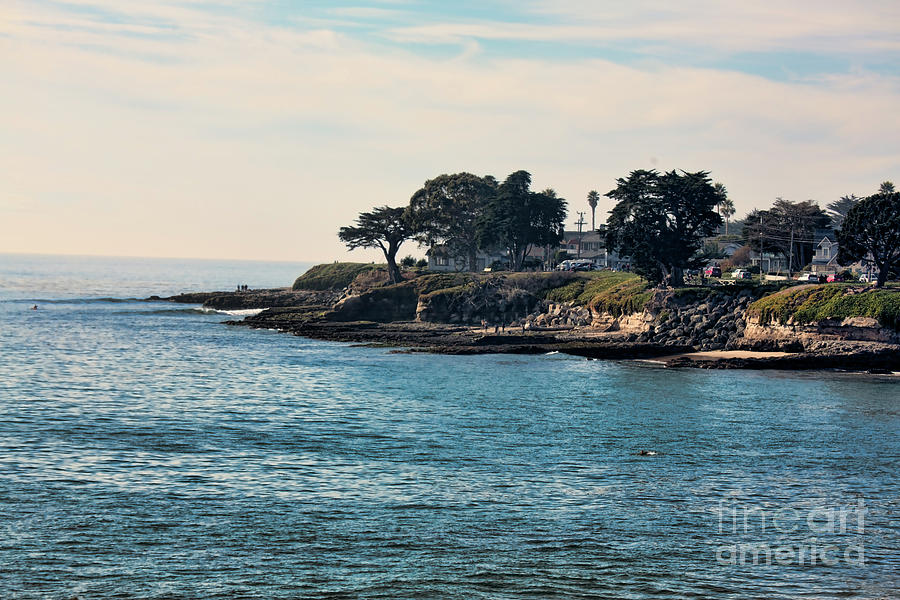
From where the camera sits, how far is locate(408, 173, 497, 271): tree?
134 m

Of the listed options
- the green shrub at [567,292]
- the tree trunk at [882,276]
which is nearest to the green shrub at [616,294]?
the green shrub at [567,292]

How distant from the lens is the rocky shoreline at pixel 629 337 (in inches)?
2562

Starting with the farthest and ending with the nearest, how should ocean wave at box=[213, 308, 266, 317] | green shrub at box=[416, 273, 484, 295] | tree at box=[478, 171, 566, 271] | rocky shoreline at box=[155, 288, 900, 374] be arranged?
1. ocean wave at box=[213, 308, 266, 317]
2. tree at box=[478, 171, 566, 271]
3. green shrub at box=[416, 273, 484, 295]
4. rocky shoreline at box=[155, 288, 900, 374]

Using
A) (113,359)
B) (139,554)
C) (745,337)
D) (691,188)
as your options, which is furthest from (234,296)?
(139,554)

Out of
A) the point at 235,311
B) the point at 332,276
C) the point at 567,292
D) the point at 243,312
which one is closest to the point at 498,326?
the point at 567,292

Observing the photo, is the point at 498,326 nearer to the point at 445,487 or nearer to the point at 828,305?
the point at 828,305

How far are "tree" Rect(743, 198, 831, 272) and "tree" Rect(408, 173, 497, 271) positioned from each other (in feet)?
135

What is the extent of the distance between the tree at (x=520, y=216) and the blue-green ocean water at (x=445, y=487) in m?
63.9

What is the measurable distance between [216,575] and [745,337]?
201 feet

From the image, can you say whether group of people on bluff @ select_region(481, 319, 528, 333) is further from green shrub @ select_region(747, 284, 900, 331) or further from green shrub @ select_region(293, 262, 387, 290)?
green shrub @ select_region(293, 262, 387, 290)

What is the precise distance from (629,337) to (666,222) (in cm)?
1814

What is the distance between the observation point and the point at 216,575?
68.1 ft

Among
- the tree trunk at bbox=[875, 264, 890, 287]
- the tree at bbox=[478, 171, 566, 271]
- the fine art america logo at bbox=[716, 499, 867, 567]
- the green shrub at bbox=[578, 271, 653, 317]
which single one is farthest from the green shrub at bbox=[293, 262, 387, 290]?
the fine art america logo at bbox=[716, 499, 867, 567]

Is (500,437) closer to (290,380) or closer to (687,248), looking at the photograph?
(290,380)
